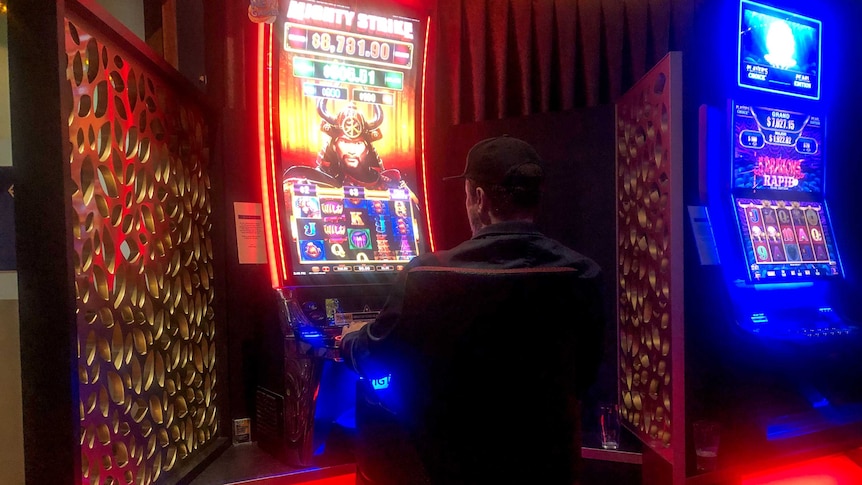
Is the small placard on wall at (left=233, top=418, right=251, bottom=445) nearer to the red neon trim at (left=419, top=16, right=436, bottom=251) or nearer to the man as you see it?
the man

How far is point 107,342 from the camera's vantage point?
125cm

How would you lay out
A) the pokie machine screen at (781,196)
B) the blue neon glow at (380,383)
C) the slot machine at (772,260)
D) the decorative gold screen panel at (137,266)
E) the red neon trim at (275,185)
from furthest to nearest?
the pokie machine screen at (781,196) < the slot machine at (772,260) < the red neon trim at (275,185) < the blue neon glow at (380,383) < the decorative gold screen panel at (137,266)

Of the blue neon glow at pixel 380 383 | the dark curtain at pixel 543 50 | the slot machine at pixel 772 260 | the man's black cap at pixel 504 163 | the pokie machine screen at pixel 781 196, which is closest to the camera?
the man's black cap at pixel 504 163

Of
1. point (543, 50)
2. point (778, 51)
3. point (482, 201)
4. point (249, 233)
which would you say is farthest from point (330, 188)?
point (778, 51)

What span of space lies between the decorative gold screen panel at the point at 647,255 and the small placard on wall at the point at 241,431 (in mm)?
1463

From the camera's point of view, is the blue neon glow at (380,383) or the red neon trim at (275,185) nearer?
the blue neon glow at (380,383)

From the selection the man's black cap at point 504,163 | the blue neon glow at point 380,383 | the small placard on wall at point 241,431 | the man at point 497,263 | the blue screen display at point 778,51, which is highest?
the blue screen display at point 778,51

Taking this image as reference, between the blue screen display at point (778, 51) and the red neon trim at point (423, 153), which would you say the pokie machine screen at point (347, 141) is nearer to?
the red neon trim at point (423, 153)

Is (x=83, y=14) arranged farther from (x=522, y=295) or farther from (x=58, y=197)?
(x=522, y=295)

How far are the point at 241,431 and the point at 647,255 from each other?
164 centimetres

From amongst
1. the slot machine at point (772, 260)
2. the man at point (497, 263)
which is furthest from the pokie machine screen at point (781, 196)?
the man at point (497, 263)

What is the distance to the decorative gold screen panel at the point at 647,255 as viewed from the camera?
167 cm

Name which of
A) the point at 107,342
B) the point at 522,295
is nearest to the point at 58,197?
the point at 107,342

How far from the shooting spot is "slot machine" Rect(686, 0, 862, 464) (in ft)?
5.80
